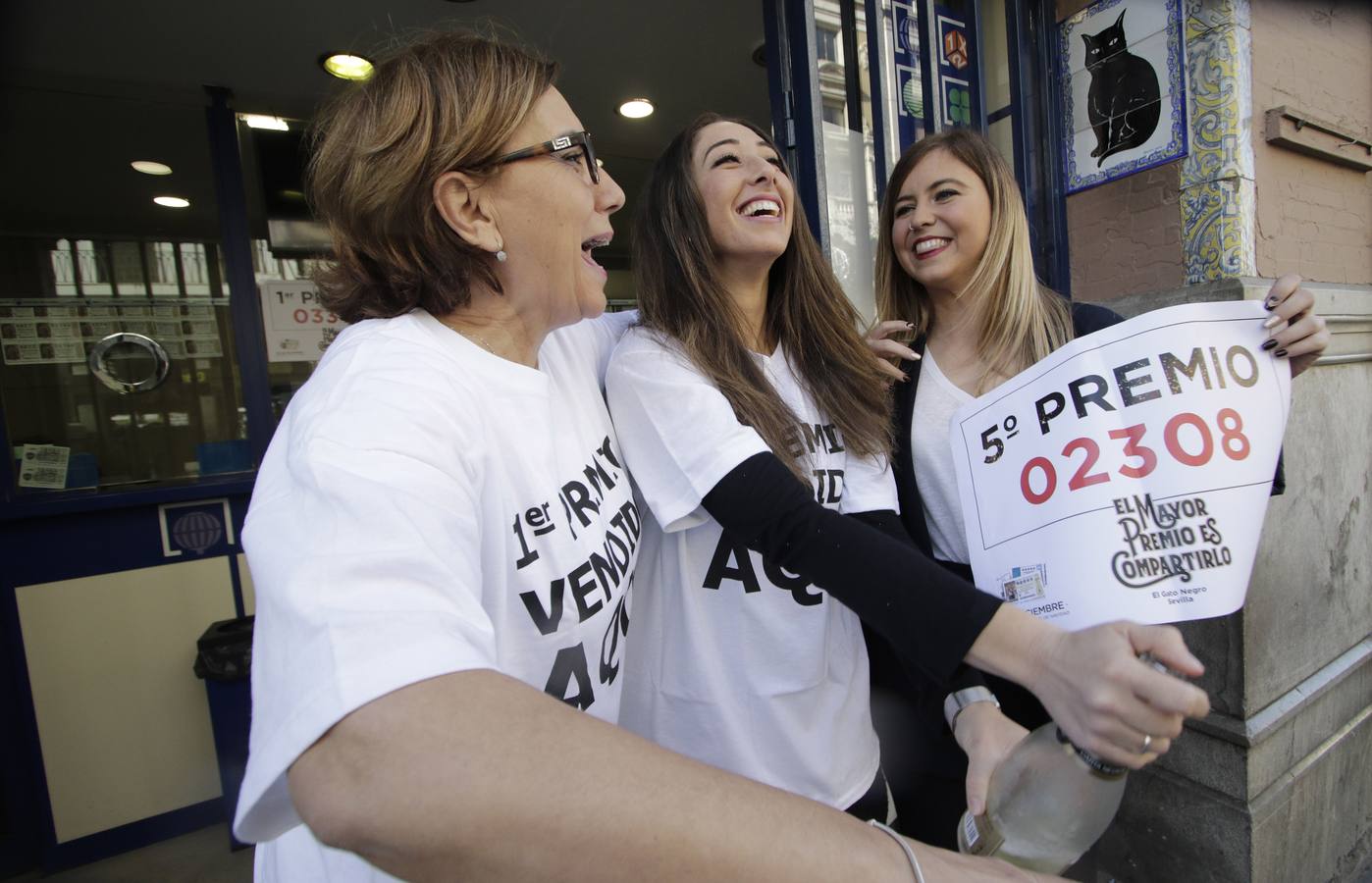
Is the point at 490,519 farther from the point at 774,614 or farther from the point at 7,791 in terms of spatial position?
the point at 7,791

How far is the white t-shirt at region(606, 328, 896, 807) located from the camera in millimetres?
1198

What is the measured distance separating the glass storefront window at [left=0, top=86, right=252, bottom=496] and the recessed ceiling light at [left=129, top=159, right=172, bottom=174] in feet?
0.12

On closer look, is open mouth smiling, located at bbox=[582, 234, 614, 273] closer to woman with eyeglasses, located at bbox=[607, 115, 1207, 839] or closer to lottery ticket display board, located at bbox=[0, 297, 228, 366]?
woman with eyeglasses, located at bbox=[607, 115, 1207, 839]

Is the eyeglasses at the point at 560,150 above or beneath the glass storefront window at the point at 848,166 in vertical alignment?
beneath

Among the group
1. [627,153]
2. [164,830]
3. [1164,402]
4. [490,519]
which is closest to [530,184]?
[490,519]

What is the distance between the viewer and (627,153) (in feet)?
15.6

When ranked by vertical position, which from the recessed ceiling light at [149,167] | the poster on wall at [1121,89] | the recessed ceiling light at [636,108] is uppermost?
the recessed ceiling light at [636,108]

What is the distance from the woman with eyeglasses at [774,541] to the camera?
88 cm

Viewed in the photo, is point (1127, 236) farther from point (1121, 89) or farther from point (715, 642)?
point (715, 642)

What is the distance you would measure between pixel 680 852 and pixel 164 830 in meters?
3.61

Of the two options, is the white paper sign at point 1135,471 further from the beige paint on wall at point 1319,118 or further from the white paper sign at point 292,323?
the white paper sign at point 292,323

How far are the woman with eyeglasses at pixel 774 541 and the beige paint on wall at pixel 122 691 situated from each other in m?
2.74

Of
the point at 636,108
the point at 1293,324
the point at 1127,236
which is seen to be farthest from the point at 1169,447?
the point at 636,108

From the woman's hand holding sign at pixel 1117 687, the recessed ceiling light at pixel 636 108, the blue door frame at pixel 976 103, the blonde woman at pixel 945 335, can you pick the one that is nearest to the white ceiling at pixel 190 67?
the recessed ceiling light at pixel 636 108
